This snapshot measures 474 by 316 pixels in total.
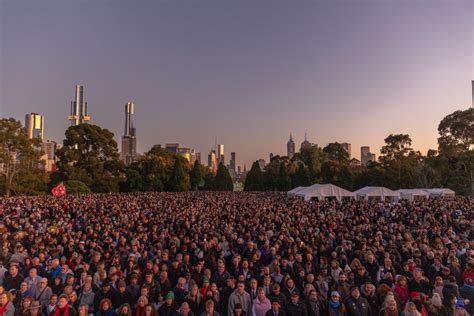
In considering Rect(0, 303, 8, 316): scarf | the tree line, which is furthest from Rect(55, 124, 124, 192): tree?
Rect(0, 303, 8, 316): scarf

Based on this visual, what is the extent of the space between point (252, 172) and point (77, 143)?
33719mm

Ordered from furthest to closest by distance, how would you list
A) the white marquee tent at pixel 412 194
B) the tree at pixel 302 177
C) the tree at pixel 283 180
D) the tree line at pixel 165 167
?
the tree at pixel 283 180, the tree at pixel 302 177, the tree line at pixel 165 167, the white marquee tent at pixel 412 194

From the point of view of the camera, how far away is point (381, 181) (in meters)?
37.7

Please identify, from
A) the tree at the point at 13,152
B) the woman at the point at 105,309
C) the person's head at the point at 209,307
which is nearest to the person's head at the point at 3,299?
the woman at the point at 105,309

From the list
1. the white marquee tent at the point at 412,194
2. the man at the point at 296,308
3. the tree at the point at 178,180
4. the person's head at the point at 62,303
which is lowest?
the man at the point at 296,308

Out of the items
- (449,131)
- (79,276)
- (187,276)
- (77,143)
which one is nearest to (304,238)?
(187,276)

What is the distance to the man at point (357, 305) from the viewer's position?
15.0 ft

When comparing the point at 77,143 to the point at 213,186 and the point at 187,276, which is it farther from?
the point at 187,276

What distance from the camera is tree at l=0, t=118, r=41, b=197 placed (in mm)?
26875

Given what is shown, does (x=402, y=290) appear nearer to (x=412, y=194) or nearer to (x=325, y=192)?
(x=325, y=192)

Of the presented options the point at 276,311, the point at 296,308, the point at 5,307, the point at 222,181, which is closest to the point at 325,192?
the point at 296,308

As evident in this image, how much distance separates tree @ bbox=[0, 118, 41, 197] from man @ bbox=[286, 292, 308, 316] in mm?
30486

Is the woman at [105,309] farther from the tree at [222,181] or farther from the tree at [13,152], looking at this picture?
the tree at [222,181]

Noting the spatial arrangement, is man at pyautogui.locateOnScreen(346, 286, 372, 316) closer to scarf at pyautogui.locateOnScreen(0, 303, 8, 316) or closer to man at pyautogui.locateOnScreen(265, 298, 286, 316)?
man at pyautogui.locateOnScreen(265, 298, 286, 316)
